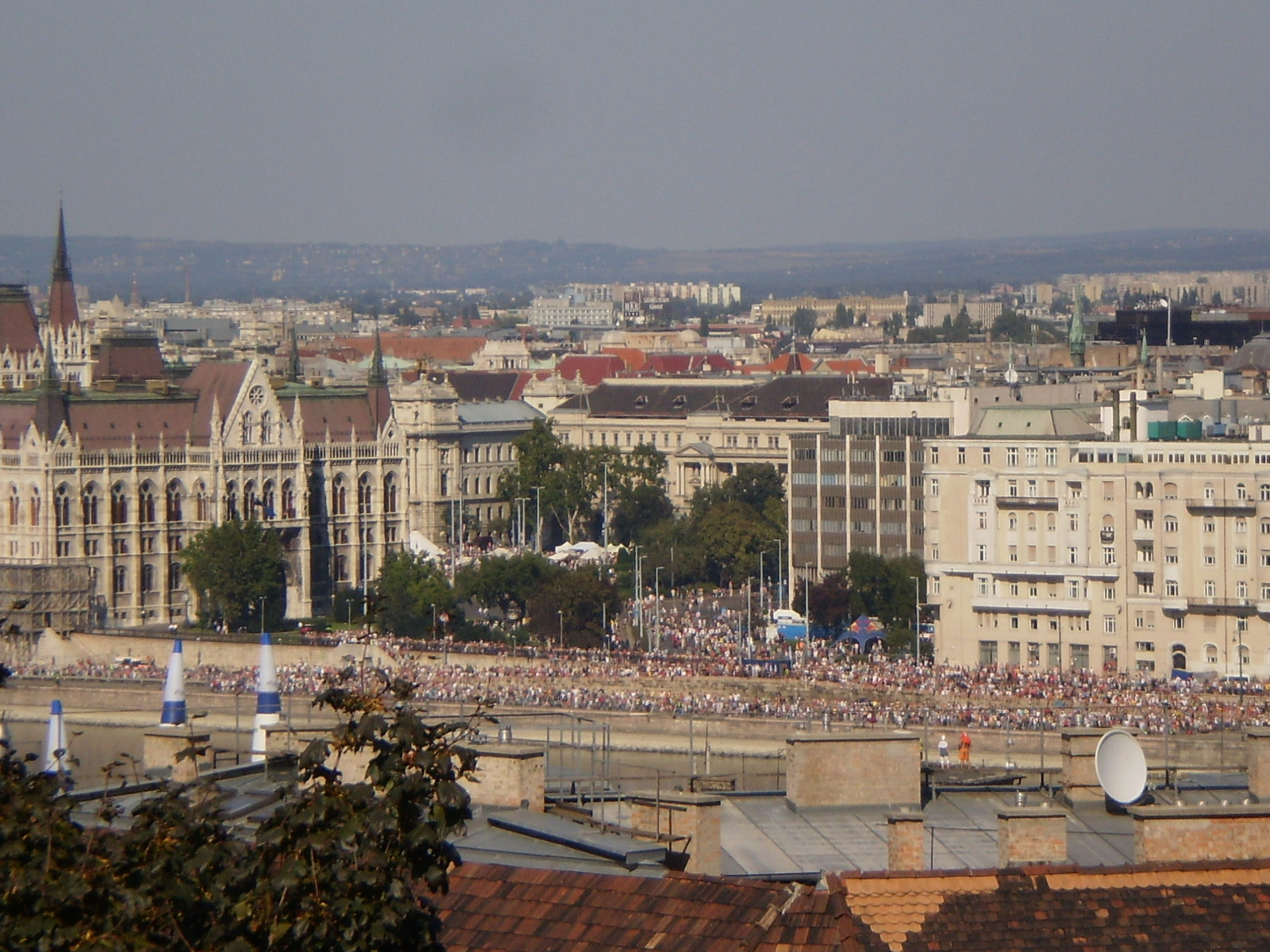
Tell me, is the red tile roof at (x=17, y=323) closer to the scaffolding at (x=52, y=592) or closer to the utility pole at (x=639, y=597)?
the scaffolding at (x=52, y=592)

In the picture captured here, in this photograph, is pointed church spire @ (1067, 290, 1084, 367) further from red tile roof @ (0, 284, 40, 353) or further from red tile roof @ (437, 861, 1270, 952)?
red tile roof @ (437, 861, 1270, 952)

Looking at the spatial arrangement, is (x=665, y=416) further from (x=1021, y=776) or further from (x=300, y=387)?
(x=1021, y=776)

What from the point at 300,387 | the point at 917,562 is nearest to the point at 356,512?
the point at 300,387

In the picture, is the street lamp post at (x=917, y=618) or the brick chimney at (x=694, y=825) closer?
the brick chimney at (x=694, y=825)

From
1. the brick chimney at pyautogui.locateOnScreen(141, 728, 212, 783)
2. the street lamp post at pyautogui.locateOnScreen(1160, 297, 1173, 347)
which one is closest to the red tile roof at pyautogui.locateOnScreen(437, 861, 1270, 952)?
the brick chimney at pyautogui.locateOnScreen(141, 728, 212, 783)

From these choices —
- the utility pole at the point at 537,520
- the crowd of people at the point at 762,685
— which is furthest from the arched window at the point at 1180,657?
the utility pole at the point at 537,520
